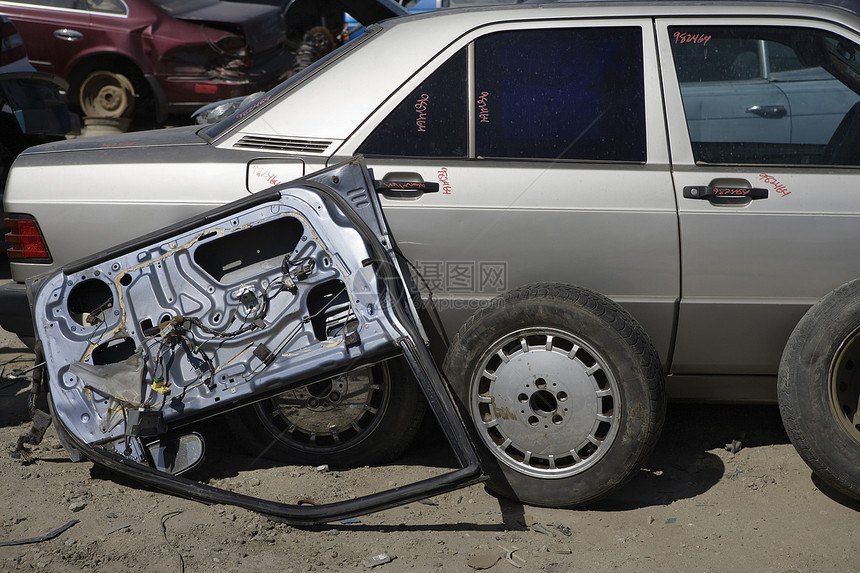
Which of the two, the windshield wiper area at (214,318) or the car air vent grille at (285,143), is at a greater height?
the car air vent grille at (285,143)

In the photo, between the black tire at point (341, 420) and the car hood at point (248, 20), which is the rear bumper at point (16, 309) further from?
the car hood at point (248, 20)

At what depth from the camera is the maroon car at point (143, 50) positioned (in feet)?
26.7

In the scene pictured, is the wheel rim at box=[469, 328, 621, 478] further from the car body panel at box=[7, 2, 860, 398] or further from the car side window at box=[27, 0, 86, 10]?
the car side window at box=[27, 0, 86, 10]

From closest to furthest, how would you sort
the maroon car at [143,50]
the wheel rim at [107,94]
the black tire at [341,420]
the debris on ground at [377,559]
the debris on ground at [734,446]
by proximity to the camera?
the debris on ground at [377,559]
the black tire at [341,420]
the debris on ground at [734,446]
the maroon car at [143,50]
the wheel rim at [107,94]

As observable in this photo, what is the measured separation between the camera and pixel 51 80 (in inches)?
255

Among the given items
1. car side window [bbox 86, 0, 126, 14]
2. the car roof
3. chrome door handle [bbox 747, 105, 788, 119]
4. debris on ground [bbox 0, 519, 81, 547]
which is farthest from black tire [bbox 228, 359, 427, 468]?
car side window [bbox 86, 0, 126, 14]

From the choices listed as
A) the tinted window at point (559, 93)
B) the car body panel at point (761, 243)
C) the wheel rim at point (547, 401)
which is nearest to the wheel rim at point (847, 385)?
the car body panel at point (761, 243)

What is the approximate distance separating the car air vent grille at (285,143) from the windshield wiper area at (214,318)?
198 mm

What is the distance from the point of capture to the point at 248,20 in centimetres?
847

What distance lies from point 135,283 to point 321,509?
3.84 ft

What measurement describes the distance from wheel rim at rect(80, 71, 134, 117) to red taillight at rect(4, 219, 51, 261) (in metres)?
5.63

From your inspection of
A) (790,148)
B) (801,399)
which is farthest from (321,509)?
(790,148)

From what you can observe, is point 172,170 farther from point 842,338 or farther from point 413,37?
point 842,338

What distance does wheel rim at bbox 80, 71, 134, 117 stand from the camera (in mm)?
8477
